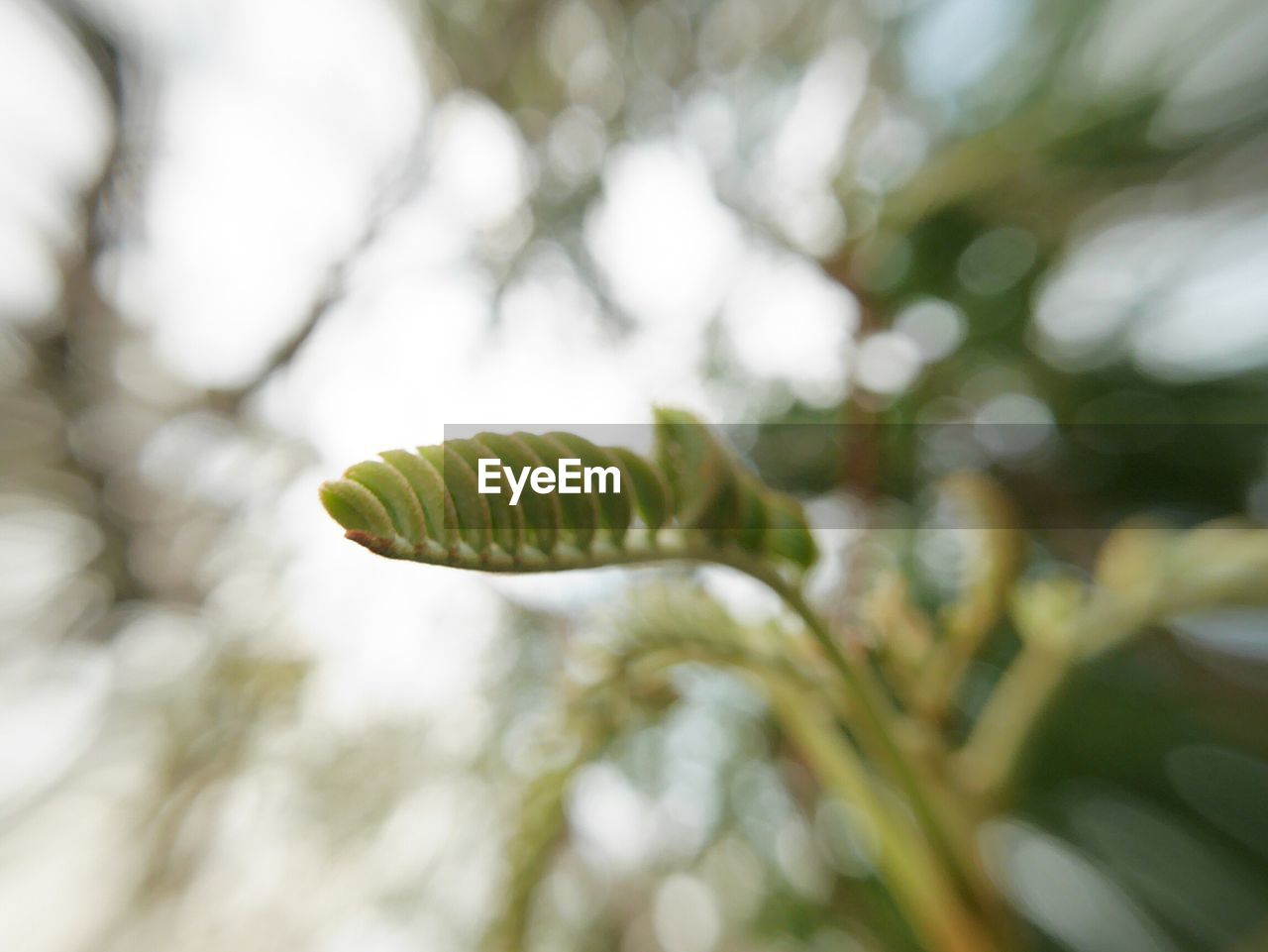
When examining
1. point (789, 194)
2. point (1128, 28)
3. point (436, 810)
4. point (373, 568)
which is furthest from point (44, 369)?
point (1128, 28)

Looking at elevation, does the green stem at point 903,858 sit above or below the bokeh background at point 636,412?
below

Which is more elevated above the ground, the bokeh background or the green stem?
the bokeh background

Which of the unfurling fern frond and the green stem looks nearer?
the unfurling fern frond

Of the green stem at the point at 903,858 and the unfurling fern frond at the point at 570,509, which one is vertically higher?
the unfurling fern frond at the point at 570,509

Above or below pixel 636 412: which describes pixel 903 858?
below

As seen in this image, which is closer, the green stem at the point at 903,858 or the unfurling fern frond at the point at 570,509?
the unfurling fern frond at the point at 570,509

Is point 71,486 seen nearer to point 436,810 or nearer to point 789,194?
point 436,810

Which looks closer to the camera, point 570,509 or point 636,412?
point 570,509

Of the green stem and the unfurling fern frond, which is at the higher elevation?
the unfurling fern frond
